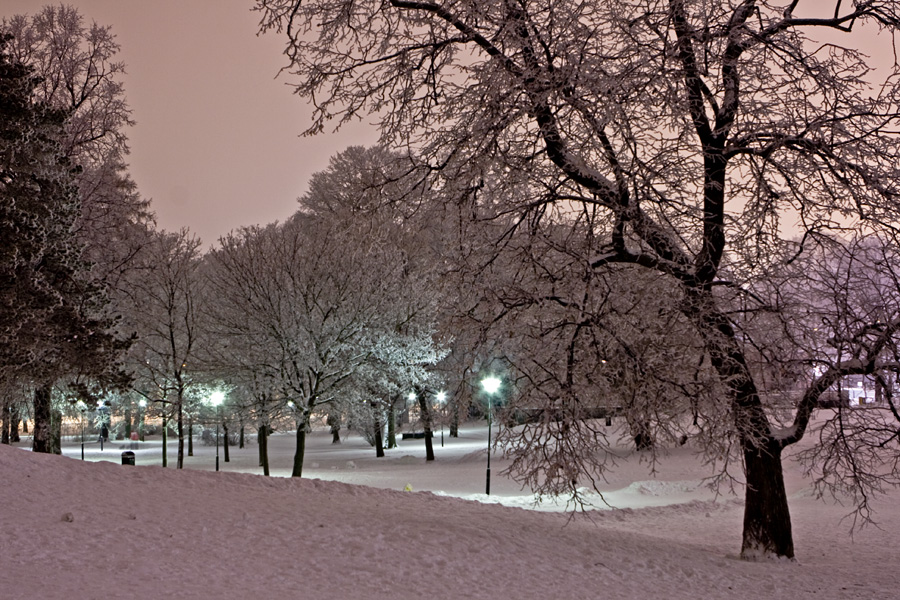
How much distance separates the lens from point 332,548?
24.1 feet

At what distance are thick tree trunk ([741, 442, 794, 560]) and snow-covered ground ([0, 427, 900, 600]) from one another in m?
0.35

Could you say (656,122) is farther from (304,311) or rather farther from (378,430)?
(378,430)

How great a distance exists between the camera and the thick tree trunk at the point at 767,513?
9.41 m

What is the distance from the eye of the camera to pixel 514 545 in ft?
26.4

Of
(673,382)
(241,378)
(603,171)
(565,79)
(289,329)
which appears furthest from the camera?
(241,378)

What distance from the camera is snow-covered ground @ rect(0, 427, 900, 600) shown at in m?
6.20

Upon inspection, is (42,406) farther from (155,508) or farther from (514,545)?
(514,545)

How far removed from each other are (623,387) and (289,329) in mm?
14616

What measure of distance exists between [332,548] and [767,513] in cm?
552

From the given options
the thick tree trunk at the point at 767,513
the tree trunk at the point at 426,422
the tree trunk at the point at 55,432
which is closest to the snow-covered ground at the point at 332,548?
the thick tree trunk at the point at 767,513

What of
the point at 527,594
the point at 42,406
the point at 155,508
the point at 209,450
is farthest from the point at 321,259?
the point at 209,450

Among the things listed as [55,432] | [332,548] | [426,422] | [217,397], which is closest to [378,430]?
[426,422]

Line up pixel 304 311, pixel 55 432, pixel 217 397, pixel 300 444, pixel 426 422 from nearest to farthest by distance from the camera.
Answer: pixel 55 432 < pixel 304 311 < pixel 300 444 < pixel 217 397 < pixel 426 422

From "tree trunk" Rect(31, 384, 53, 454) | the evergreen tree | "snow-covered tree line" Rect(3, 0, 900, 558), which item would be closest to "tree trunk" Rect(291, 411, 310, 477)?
the evergreen tree
